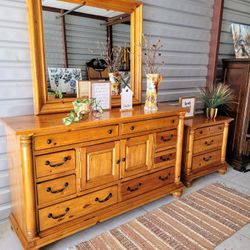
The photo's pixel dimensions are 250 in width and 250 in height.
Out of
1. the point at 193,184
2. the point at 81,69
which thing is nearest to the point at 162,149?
the point at 193,184

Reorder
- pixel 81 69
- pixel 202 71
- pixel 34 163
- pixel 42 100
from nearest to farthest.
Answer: pixel 34 163
pixel 42 100
pixel 81 69
pixel 202 71

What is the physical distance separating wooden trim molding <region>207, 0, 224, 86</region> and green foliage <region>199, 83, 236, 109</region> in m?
0.19

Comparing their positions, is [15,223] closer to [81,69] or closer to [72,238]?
[72,238]

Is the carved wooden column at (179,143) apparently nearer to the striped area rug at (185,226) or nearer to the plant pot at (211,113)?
the striped area rug at (185,226)

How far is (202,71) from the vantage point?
3.28m

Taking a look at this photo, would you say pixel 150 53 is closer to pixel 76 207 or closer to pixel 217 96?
pixel 217 96

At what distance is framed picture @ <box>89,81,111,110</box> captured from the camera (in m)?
2.10

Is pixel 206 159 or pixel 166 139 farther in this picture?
pixel 206 159

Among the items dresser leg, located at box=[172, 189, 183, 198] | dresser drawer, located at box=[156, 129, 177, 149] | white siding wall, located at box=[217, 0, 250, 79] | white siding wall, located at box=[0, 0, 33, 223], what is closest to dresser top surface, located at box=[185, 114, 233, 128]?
dresser drawer, located at box=[156, 129, 177, 149]

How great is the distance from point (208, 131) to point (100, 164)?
1.51 metres

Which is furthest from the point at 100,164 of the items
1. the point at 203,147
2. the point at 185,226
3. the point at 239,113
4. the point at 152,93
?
the point at 239,113

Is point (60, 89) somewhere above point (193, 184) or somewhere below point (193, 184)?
above

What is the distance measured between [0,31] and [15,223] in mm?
1465

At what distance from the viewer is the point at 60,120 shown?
1.77m
